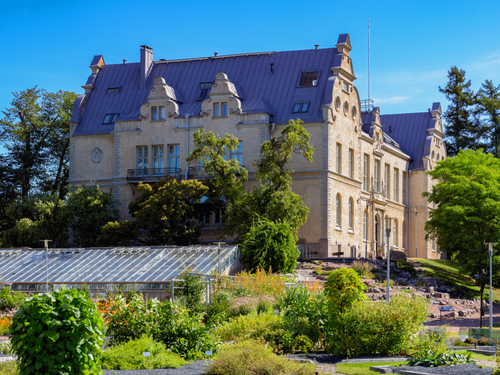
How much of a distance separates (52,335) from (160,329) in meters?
7.25

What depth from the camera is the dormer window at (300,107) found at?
55.5 m

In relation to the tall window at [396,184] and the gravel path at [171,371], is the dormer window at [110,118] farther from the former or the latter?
the gravel path at [171,371]

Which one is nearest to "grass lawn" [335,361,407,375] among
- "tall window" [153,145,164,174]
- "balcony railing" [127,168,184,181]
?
"balcony railing" [127,168,184,181]

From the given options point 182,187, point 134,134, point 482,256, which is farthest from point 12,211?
point 482,256

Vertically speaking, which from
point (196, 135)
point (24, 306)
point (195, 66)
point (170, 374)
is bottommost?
point (170, 374)

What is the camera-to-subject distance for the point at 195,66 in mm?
62219

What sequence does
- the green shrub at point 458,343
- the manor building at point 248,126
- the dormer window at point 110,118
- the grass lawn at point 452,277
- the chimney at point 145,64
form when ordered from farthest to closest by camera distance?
the chimney at point 145,64 < the dormer window at point 110,118 < the manor building at point 248,126 < the grass lawn at point 452,277 < the green shrub at point 458,343

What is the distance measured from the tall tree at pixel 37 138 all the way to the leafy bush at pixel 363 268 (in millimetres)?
31103

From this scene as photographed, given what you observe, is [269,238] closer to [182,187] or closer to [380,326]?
[182,187]

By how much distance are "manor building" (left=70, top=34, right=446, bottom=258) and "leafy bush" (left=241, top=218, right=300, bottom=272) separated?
31.6ft

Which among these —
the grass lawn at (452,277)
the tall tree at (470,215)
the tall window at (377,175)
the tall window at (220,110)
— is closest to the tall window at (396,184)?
the tall window at (377,175)

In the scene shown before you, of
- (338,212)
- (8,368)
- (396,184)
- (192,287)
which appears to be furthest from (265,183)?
(8,368)

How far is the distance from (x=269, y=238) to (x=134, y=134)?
2098cm

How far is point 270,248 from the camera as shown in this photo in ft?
136
